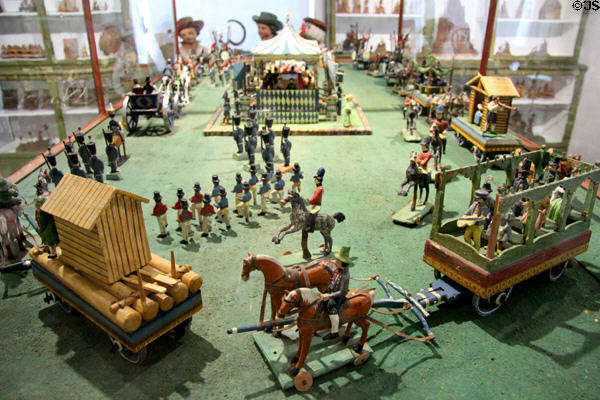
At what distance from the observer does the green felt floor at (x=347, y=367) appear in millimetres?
4996

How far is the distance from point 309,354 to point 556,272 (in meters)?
4.15

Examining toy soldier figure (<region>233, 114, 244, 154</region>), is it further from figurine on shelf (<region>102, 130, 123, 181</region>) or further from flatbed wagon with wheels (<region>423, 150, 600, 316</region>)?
flatbed wagon with wheels (<region>423, 150, 600, 316</region>)

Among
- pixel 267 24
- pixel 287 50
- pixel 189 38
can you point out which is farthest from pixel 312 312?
pixel 189 38

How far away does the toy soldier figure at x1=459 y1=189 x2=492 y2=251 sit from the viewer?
619 centimetres

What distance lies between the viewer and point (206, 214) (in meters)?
7.89

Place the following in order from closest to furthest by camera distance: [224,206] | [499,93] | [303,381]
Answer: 1. [303,381]
2. [224,206]
3. [499,93]

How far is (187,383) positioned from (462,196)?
7004 mm

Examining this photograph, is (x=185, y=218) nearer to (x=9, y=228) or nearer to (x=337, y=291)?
(x=9, y=228)

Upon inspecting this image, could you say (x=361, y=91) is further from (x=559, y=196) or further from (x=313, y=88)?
(x=559, y=196)

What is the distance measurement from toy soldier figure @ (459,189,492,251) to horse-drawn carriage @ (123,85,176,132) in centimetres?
1040

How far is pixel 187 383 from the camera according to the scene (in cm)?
506

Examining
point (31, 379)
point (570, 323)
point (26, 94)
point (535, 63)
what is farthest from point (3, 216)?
point (535, 63)

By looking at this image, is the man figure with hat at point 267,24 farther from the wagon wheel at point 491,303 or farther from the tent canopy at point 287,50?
the wagon wheel at point 491,303

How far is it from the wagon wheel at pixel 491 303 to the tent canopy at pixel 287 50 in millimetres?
10137
